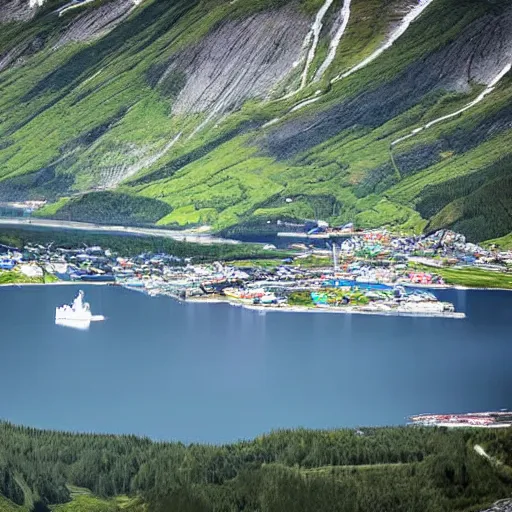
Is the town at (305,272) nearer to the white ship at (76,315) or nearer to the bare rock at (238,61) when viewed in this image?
the white ship at (76,315)

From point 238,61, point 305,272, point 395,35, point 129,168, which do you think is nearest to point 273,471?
point 305,272

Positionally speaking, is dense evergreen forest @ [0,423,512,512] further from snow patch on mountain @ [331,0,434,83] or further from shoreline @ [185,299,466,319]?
snow patch on mountain @ [331,0,434,83]

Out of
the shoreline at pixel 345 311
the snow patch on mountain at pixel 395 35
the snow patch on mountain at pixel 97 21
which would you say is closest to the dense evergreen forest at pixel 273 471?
the shoreline at pixel 345 311

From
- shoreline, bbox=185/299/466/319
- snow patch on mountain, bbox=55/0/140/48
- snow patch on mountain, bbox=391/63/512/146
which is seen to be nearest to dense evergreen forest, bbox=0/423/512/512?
shoreline, bbox=185/299/466/319

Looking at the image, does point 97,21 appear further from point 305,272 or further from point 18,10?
point 305,272

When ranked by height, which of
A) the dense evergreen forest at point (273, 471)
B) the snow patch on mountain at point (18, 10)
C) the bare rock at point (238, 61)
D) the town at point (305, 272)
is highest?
the snow patch on mountain at point (18, 10)

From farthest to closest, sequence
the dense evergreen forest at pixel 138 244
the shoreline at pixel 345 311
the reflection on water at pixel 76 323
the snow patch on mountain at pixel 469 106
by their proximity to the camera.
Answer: the snow patch on mountain at pixel 469 106, the dense evergreen forest at pixel 138 244, the shoreline at pixel 345 311, the reflection on water at pixel 76 323
